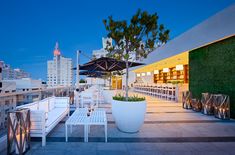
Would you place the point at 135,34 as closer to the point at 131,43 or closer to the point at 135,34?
the point at 135,34

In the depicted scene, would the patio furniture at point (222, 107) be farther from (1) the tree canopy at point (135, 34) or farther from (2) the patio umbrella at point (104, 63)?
(2) the patio umbrella at point (104, 63)

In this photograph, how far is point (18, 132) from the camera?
260 cm

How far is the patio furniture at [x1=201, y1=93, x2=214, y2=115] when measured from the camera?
5.45 m

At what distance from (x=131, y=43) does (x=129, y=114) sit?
1744 mm

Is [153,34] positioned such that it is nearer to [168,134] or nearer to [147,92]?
[168,134]

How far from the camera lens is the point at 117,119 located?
12.0ft

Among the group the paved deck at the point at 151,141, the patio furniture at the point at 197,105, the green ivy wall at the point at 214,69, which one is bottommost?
the paved deck at the point at 151,141

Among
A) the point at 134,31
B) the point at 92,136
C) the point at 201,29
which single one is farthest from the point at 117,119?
the point at 201,29

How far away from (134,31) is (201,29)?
3.39 metres

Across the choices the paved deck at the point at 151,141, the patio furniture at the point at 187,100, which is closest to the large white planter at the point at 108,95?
the patio furniture at the point at 187,100

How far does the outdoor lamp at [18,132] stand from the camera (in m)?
2.50

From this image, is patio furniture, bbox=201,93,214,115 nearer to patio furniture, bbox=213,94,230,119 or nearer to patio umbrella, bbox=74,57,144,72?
patio furniture, bbox=213,94,230,119

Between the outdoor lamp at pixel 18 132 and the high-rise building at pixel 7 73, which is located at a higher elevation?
the high-rise building at pixel 7 73

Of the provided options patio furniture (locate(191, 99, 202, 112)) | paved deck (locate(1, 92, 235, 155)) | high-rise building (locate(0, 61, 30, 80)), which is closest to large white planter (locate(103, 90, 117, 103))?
patio furniture (locate(191, 99, 202, 112))
